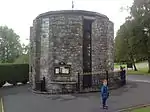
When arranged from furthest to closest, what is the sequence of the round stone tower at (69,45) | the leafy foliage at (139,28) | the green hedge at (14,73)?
the leafy foliage at (139,28) → the green hedge at (14,73) → the round stone tower at (69,45)

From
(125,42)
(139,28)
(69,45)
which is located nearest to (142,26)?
(139,28)

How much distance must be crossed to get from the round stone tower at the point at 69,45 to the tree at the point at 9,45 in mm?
39046

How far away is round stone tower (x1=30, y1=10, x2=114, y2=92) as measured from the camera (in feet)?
61.8

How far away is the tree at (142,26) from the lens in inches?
1396

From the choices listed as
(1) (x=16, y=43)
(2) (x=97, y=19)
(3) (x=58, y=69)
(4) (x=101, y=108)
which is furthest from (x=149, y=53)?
(1) (x=16, y=43)

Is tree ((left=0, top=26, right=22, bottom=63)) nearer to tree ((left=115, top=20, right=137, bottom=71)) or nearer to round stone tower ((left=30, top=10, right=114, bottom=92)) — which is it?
tree ((left=115, top=20, right=137, bottom=71))

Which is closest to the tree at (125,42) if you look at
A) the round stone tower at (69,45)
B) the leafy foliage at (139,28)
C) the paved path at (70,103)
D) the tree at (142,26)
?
the leafy foliage at (139,28)

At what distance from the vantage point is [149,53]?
37.0 metres

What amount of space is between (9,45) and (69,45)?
4332cm

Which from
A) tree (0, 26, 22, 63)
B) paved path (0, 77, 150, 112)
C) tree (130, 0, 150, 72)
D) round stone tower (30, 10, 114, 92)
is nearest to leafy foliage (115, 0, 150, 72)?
tree (130, 0, 150, 72)

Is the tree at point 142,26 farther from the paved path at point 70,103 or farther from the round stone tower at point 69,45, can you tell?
the paved path at point 70,103

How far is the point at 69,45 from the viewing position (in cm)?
1892

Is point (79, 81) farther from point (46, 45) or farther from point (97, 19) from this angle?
point (97, 19)

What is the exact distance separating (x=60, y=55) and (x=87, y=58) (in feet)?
6.98
